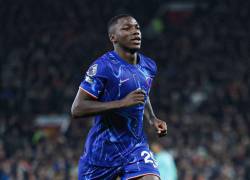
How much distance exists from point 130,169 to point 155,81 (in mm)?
12376

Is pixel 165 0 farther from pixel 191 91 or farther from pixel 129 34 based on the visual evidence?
pixel 129 34

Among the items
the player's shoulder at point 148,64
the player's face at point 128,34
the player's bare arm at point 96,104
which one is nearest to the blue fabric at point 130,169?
the player's bare arm at point 96,104

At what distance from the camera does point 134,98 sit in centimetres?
560

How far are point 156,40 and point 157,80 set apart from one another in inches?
129

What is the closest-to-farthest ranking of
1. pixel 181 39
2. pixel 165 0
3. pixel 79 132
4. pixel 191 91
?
pixel 79 132, pixel 191 91, pixel 181 39, pixel 165 0

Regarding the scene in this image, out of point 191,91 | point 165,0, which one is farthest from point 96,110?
point 165,0

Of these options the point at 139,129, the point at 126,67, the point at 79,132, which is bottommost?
the point at 79,132

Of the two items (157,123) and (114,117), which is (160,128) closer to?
(157,123)

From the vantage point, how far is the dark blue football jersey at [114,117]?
5883 millimetres

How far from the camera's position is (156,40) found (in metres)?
21.4

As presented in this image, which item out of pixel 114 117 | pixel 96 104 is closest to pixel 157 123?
pixel 114 117

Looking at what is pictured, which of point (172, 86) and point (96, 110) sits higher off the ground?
point (96, 110)

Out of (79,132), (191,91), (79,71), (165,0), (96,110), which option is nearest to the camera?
(96,110)

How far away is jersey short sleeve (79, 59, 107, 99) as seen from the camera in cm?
584
